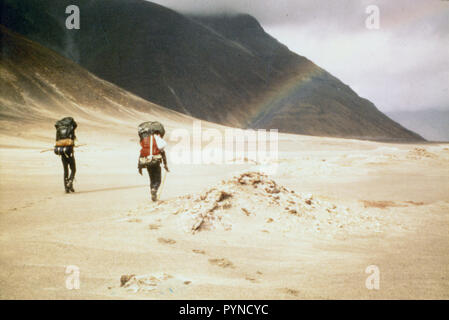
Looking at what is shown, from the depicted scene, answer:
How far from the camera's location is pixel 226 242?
5.04m

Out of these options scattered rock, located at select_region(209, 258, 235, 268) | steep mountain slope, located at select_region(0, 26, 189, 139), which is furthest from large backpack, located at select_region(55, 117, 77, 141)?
steep mountain slope, located at select_region(0, 26, 189, 139)

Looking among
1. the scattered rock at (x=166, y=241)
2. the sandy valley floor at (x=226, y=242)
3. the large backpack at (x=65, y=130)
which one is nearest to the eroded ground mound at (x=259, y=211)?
the sandy valley floor at (x=226, y=242)

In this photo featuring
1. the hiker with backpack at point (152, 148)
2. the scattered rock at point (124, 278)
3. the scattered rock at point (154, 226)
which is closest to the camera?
the scattered rock at point (124, 278)

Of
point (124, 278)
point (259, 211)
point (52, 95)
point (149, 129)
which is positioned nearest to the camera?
point (124, 278)

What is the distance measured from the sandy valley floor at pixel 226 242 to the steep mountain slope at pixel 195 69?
63.4 m

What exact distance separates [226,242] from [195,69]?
7821 centimetres

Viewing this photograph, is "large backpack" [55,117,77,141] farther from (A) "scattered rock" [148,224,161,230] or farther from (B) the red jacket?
(A) "scattered rock" [148,224,161,230]

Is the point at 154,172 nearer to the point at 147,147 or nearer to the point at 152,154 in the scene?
the point at 152,154

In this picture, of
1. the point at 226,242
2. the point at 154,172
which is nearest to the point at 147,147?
the point at 154,172

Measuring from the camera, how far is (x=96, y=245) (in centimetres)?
463

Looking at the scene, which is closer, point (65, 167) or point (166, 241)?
point (166, 241)

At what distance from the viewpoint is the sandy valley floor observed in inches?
135

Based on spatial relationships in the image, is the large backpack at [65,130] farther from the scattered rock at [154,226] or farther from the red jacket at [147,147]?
the scattered rock at [154,226]

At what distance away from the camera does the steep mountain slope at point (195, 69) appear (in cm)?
7506
